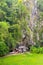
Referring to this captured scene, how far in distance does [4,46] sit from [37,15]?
26.3ft

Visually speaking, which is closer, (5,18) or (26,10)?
(5,18)

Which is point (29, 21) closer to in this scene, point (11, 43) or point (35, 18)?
point (35, 18)

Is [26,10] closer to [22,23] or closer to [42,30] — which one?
[22,23]

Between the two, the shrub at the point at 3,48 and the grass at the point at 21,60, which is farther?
the shrub at the point at 3,48

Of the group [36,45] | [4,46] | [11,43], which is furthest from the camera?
[36,45]

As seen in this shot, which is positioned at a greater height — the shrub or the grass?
the shrub

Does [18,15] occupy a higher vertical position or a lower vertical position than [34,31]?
higher

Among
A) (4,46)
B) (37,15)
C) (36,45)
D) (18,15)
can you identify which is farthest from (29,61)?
(37,15)

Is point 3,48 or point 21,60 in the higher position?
point 3,48

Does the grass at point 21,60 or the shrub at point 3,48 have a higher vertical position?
the shrub at point 3,48

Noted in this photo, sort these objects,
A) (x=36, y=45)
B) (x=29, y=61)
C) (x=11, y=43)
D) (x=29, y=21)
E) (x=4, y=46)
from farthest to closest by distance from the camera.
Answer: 1. (x=29, y=21)
2. (x=36, y=45)
3. (x=11, y=43)
4. (x=4, y=46)
5. (x=29, y=61)

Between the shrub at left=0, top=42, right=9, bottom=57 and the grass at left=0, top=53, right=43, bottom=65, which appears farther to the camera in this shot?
the shrub at left=0, top=42, right=9, bottom=57

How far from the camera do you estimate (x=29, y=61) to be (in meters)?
17.1

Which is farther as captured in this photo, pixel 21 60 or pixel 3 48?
pixel 3 48
